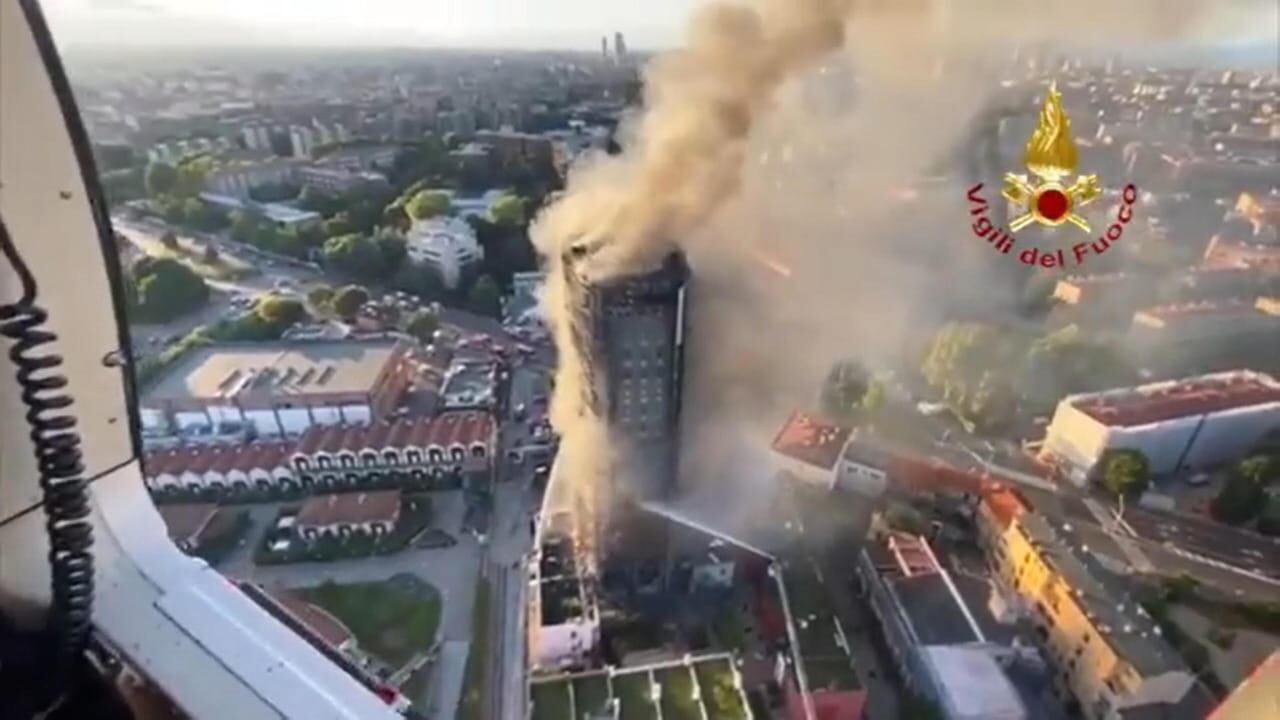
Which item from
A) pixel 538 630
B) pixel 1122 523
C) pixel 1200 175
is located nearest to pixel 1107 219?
pixel 1200 175

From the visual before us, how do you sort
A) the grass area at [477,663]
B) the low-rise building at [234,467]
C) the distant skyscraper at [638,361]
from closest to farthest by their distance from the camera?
1. the grass area at [477,663]
2. the distant skyscraper at [638,361]
3. the low-rise building at [234,467]

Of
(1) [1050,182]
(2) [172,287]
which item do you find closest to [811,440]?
(1) [1050,182]

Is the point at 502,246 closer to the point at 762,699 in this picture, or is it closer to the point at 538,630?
the point at 538,630

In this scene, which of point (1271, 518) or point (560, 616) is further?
point (1271, 518)

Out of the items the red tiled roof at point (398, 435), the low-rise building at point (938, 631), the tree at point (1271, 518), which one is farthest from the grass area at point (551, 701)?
the tree at point (1271, 518)

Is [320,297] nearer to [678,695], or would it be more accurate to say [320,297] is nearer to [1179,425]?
[678,695]

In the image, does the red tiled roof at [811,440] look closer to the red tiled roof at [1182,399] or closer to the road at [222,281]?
the red tiled roof at [1182,399]
